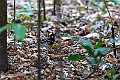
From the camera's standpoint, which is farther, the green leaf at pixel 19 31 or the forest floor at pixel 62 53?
the forest floor at pixel 62 53

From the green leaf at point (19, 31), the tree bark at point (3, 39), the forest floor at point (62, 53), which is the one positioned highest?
the green leaf at point (19, 31)

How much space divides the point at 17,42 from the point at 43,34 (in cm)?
79

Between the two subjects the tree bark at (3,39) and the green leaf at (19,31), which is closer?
the green leaf at (19,31)

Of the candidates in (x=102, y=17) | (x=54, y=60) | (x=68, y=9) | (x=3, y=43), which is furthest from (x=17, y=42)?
(x=68, y=9)

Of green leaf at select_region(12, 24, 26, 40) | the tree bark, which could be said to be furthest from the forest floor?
green leaf at select_region(12, 24, 26, 40)

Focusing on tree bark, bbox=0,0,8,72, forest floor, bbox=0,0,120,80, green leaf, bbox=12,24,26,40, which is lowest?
forest floor, bbox=0,0,120,80

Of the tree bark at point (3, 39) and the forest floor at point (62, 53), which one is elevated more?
the tree bark at point (3, 39)

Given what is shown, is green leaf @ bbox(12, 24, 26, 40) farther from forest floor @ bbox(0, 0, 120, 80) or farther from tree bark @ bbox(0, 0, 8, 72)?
tree bark @ bbox(0, 0, 8, 72)

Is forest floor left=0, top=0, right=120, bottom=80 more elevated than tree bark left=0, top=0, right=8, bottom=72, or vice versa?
tree bark left=0, top=0, right=8, bottom=72

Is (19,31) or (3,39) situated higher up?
(19,31)

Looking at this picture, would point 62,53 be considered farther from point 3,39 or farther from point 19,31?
point 19,31

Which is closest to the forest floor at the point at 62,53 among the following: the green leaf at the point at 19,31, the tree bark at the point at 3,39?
the tree bark at the point at 3,39

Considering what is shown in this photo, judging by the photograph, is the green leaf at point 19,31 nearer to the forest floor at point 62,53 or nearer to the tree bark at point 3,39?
the forest floor at point 62,53

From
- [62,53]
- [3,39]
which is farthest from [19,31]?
[62,53]
